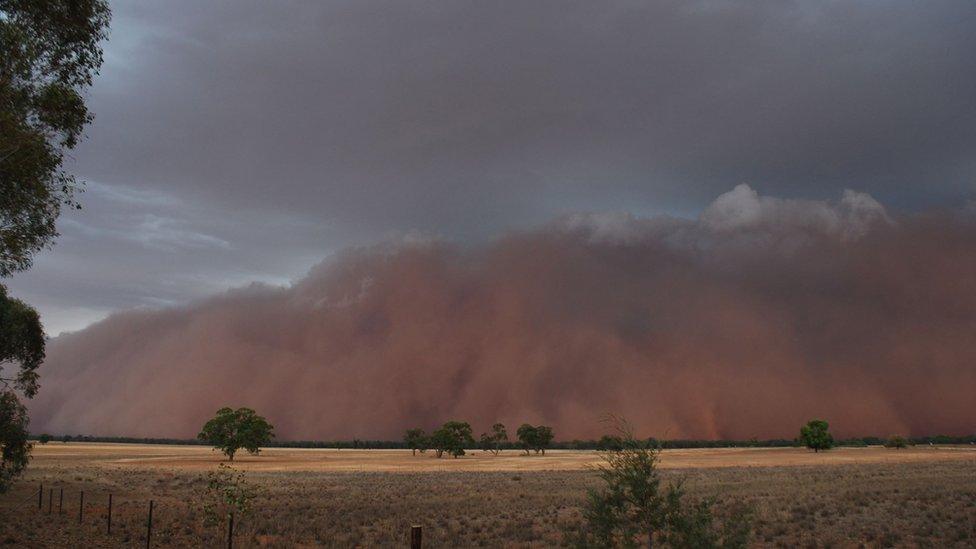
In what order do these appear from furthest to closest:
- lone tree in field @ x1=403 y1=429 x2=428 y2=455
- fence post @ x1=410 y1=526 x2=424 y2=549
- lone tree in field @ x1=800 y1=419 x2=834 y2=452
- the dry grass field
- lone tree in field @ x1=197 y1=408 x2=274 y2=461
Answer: lone tree in field @ x1=403 y1=429 x2=428 y2=455 < lone tree in field @ x1=800 y1=419 x2=834 y2=452 < lone tree in field @ x1=197 y1=408 x2=274 y2=461 < the dry grass field < fence post @ x1=410 y1=526 x2=424 y2=549

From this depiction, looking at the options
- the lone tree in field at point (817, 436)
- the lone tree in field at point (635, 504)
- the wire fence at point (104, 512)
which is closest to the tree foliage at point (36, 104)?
the wire fence at point (104, 512)

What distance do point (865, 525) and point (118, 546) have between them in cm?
3189

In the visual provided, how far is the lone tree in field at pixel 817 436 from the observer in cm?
14788

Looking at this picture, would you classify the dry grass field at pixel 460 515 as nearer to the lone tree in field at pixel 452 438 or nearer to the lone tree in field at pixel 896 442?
the lone tree in field at pixel 452 438

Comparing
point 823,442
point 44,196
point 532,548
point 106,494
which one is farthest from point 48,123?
point 823,442

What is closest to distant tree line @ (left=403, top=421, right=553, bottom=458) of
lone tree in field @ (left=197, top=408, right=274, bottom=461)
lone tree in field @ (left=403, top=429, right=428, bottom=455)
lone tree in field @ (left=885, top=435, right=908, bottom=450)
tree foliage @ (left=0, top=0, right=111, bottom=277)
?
lone tree in field @ (left=403, top=429, right=428, bottom=455)

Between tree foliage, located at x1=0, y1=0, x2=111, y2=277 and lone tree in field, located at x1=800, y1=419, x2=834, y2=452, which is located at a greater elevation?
tree foliage, located at x1=0, y1=0, x2=111, y2=277

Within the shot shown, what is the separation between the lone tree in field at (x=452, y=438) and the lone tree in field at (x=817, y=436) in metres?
82.6

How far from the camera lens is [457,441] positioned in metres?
154

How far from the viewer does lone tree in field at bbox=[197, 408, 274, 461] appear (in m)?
118

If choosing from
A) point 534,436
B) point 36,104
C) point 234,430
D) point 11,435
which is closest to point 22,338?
point 11,435

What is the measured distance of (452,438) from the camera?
502 ft

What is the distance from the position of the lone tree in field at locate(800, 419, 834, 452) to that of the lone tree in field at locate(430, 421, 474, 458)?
82550 millimetres

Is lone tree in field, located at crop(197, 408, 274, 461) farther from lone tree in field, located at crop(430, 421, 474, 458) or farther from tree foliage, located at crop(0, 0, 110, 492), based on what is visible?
tree foliage, located at crop(0, 0, 110, 492)
